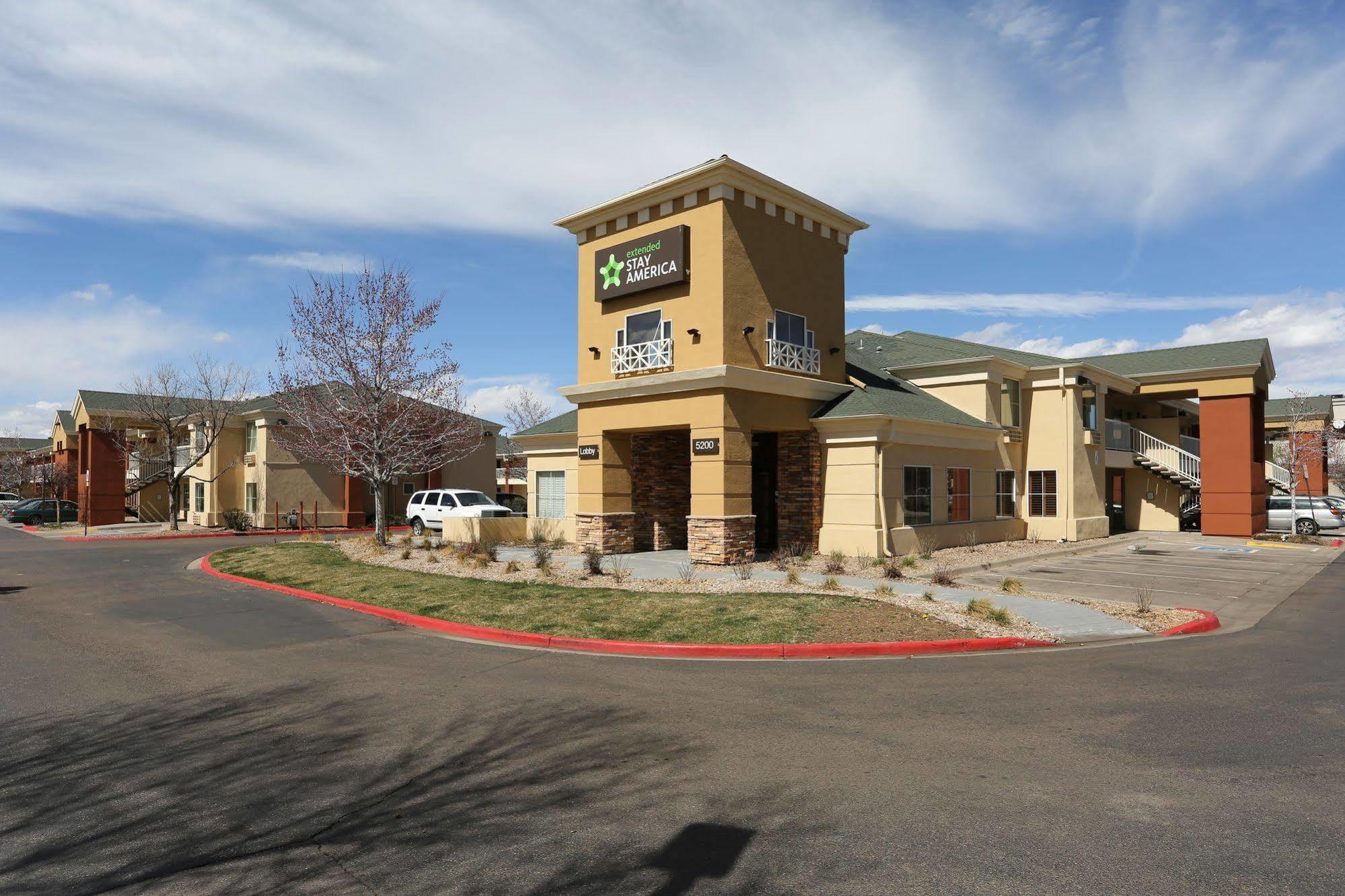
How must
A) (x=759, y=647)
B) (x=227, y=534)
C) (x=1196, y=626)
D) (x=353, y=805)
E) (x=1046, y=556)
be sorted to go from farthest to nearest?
(x=227, y=534)
(x=1046, y=556)
(x=1196, y=626)
(x=759, y=647)
(x=353, y=805)

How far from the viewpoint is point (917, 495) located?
23000 mm

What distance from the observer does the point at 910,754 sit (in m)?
6.84

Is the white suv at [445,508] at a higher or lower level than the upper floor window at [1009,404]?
lower

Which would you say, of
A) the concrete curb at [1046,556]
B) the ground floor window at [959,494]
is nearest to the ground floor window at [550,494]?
the ground floor window at [959,494]

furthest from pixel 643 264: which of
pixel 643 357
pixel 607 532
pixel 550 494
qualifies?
pixel 550 494

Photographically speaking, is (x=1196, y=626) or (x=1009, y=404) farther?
(x=1009, y=404)

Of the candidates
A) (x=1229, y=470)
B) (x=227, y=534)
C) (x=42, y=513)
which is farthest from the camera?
(x=42, y=513)

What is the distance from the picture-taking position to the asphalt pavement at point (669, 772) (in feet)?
15.7

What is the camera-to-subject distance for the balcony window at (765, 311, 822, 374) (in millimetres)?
21484

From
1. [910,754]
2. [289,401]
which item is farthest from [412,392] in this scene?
[910,754]

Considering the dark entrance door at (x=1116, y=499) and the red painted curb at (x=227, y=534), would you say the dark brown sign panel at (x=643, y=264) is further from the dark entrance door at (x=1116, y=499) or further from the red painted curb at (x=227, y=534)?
the dark entrance door at (x=1116, y=499)

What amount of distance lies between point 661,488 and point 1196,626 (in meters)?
14.5

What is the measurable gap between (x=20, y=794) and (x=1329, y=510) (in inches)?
1640

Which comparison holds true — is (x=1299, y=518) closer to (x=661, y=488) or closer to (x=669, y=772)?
(x=661, y=488)
